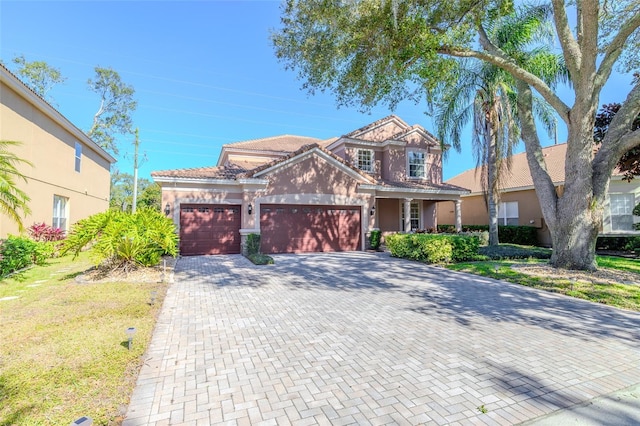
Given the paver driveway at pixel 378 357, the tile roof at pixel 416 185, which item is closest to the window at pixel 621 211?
the tile roof at pixel 416 185

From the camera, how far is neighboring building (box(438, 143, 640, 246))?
17812mm

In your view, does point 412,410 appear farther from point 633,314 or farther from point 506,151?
point 506,151

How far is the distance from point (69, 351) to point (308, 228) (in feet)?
41.9

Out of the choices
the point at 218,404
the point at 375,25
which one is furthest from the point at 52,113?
the point at 218,404

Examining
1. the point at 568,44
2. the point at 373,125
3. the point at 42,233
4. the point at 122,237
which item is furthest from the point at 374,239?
the point at 42,233

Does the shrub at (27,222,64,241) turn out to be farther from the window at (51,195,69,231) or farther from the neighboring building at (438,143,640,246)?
the neighboring building at (438,143,640,246)

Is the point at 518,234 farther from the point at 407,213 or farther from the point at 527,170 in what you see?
the point at 407,213

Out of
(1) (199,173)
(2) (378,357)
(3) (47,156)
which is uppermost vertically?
(3) (47,156)

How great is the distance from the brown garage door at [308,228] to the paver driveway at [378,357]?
810 centimetres

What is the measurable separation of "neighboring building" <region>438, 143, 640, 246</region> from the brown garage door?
25.0ft

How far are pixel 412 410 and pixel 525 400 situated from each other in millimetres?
1227

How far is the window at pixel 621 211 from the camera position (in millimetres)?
17781

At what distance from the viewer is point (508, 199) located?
2194cm

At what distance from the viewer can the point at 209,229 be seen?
49.9ft
